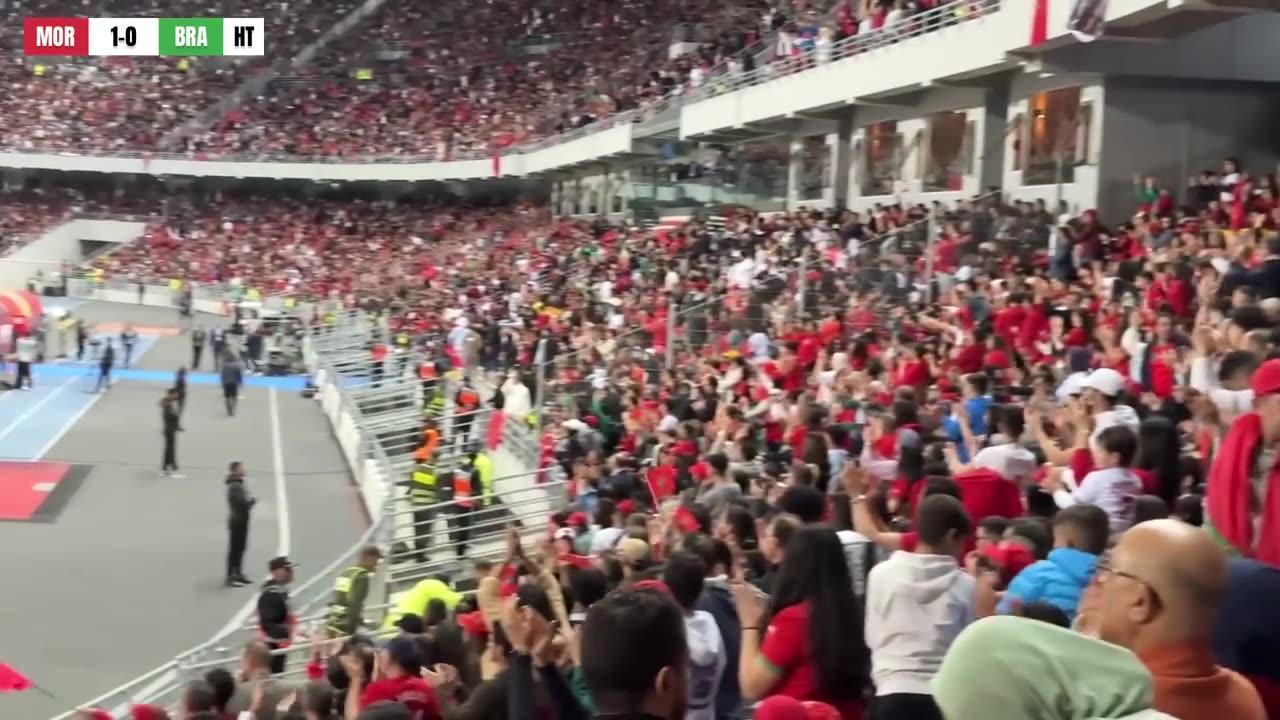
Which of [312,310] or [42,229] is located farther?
[42,229]

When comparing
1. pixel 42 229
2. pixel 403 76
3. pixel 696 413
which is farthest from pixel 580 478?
pixel 42 229

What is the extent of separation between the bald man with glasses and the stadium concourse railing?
7674 mm

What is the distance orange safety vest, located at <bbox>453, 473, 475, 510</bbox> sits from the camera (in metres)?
15.1

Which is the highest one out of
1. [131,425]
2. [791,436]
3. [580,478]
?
[791,436]

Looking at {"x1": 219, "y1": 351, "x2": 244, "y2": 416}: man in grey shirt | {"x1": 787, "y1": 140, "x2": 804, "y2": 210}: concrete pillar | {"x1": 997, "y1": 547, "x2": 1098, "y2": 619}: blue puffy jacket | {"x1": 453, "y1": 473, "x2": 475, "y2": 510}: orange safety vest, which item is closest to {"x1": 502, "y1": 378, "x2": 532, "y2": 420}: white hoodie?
{"x1": 453, "y1": 473, "x2": 475, "y2": 510}: orange safety vest

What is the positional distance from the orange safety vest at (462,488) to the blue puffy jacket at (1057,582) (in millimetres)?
10976

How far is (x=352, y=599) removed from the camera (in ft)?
36.2

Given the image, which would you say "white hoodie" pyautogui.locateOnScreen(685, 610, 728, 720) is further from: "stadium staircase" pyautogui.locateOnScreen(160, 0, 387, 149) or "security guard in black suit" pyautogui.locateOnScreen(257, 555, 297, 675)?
"stadium staircase" pyautogui.locateOnScreen(160, 0, 387, 149)

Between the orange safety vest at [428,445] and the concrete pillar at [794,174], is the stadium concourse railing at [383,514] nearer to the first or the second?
the orange safety vest at [428,445]

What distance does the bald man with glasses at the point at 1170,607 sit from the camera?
7.98ft

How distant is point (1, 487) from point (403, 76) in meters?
37.3

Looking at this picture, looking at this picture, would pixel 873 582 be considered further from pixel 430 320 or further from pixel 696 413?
pixel 430 320

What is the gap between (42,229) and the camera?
5828cm

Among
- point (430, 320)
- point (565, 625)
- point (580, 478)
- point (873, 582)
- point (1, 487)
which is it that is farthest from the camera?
point (430, 320)
